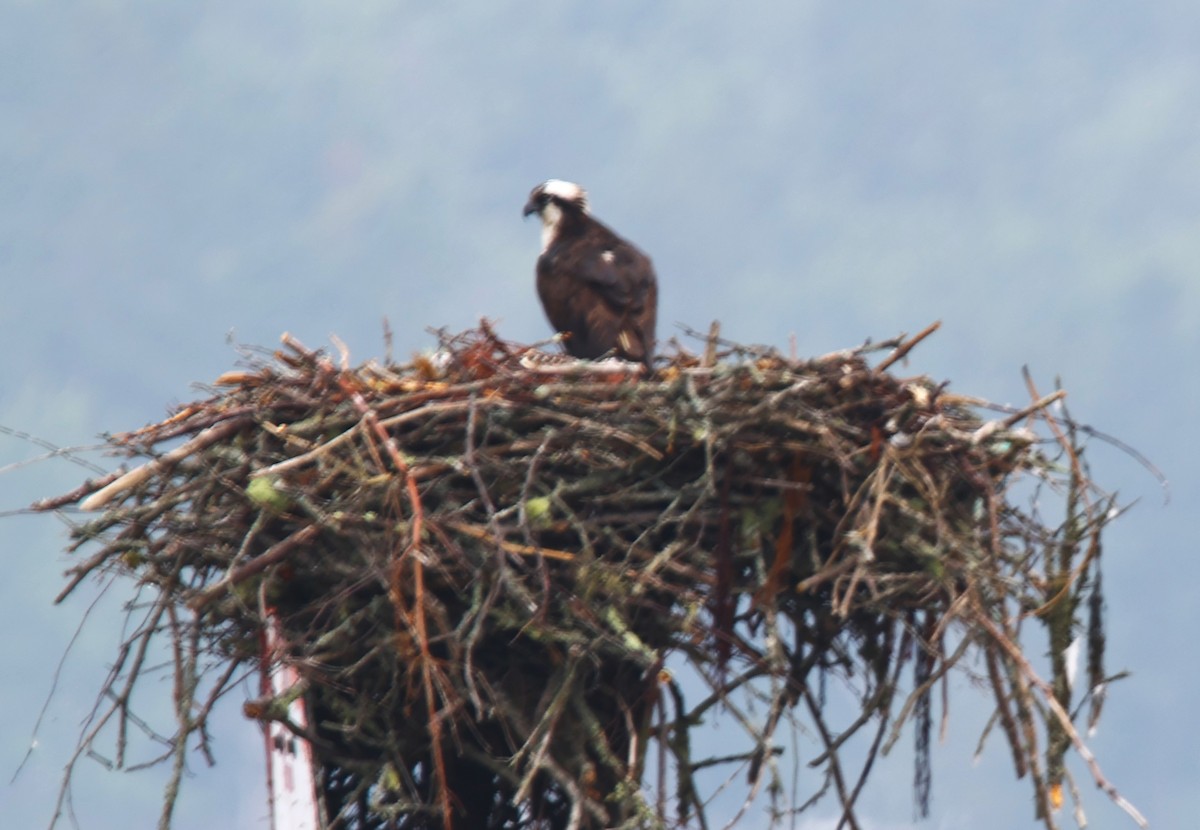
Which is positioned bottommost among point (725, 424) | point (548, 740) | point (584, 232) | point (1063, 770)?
point (1063, 770)

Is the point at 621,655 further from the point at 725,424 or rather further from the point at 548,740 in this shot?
the point at 725,424

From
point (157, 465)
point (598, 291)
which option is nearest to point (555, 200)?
point (598, 291)

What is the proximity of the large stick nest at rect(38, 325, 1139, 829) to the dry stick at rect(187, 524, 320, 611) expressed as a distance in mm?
14

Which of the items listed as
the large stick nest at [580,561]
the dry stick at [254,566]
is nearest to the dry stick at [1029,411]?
the large stick nest at [580,561]

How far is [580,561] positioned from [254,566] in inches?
45.8

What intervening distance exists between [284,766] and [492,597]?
115 cm

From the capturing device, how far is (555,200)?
9578 mm

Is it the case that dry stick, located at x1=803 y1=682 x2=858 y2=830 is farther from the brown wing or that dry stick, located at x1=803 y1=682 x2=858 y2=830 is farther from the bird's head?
the bird's head

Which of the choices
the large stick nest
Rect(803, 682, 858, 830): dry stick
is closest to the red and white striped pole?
the large stick nest

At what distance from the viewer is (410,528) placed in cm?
616

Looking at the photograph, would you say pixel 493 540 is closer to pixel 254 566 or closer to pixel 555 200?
pixel 254 566

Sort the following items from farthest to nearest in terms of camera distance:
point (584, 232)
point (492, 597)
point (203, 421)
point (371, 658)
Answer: point (584, 232) → point (203, 421) → point (371, 658) → point (492, 597)

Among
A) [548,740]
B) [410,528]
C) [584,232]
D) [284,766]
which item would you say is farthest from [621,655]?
[584,232]

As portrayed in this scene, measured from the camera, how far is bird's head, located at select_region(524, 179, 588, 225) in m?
9.55
